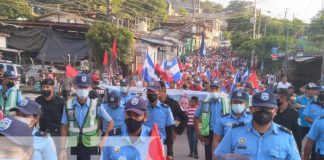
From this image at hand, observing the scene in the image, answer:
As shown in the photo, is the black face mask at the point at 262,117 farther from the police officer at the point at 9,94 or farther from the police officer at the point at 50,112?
the police officer at the point at 9,94

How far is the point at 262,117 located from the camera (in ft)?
13.4

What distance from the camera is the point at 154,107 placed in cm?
695

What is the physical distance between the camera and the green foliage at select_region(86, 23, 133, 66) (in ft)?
99.9

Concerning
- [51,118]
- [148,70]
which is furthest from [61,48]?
[51,118]

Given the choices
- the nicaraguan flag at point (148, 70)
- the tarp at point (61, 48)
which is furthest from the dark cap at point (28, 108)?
the tarp at point (61, 48)

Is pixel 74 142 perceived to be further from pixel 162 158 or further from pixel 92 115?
pixel 162 158

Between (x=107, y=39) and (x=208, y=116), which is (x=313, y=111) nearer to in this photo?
(x=208, y=116)

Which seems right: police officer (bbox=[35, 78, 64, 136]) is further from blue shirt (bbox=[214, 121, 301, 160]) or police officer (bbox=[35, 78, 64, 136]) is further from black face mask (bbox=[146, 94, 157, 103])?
blue shirt (bbox=[214, 121, 301, 160])

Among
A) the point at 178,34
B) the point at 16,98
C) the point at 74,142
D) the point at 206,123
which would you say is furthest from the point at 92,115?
the point at 178,34

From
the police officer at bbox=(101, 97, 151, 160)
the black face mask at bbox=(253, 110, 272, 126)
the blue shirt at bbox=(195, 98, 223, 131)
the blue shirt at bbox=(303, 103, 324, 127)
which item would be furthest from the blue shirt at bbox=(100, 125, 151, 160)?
the blue shirt at bbox=(303, 103, 324, 127)

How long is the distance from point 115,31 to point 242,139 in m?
27.5

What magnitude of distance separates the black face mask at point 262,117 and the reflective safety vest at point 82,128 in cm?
303

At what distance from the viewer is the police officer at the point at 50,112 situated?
716 cm

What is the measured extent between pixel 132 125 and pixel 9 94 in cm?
422
